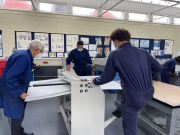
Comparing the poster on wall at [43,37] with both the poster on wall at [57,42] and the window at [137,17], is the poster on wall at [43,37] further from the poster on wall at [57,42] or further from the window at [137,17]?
the window at [137,17]

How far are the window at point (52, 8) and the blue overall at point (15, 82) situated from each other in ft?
12.8

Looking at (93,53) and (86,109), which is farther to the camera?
(93,53)

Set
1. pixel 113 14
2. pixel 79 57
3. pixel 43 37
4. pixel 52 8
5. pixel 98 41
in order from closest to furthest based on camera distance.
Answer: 1. pixel 79 57
2. pixel 43 37
3. pixel 52 8
4. pixel 98 41
5. pixel 113 14

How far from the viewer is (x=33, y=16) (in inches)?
174

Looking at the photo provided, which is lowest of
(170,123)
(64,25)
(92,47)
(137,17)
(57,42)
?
(170,123)

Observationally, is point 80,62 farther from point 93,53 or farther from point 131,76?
point 93,53

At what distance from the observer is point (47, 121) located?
85.4 inches

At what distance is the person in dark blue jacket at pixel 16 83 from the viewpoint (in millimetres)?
1222

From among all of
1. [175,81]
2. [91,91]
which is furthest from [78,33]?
[91,91]

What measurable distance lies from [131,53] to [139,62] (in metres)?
0.11

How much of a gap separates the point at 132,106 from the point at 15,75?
1120 millimetres

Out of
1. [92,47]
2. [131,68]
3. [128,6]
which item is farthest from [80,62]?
[128,6]

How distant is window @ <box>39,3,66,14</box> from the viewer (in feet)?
15.1

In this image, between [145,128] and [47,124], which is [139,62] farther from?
[47,124]
